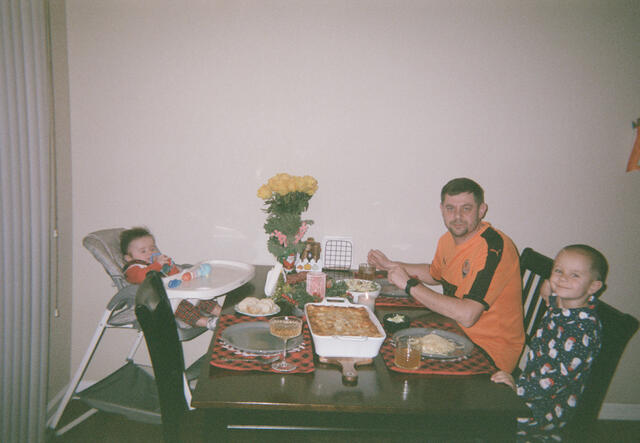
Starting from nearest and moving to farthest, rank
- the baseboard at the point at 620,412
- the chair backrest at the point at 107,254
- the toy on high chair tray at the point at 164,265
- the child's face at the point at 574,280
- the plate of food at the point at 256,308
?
the child's face at the point at 574,280 → the plate of food at the point at 256,308 → the chair backrest at the point at 107,254 → the toy on high chair tray at the point at 164,265 → the baseboard at the point at 620,412

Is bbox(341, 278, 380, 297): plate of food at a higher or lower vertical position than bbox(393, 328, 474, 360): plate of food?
higher

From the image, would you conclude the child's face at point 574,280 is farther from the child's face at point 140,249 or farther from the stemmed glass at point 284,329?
the child's face at point 140,249

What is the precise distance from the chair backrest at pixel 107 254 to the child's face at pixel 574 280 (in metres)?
2.16

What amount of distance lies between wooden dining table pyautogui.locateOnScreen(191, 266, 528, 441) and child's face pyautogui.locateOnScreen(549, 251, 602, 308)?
0.56 metres

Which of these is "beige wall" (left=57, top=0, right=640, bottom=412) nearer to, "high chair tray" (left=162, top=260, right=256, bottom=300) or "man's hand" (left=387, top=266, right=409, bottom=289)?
"high chair tray" (left=162, top=260, right=256, bottom=300)

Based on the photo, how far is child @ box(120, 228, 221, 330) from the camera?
202 centimetres

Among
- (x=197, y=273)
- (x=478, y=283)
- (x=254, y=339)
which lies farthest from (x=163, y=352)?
(x=478, y=283)

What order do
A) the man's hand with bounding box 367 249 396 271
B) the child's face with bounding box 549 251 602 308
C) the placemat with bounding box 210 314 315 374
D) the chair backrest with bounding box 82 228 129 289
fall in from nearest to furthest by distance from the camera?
1. the placemat with bounding box 210 314 315 374
2. the child's face with bounding box 549 251 602 308
3. the chair backrest with bounding box 82 228 129 289
4. the man's hand with bounding box 367 249 396 271

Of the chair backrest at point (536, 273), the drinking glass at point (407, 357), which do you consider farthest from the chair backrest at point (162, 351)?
the chair backrest at point (536, 273)

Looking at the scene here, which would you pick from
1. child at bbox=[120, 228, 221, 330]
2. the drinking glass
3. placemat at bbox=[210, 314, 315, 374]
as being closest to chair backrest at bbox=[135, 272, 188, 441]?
placemat at bbox=[210, 314, 315, 374]

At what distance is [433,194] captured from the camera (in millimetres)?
2541

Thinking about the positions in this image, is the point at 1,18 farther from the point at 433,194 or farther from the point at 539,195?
the point at 539,195

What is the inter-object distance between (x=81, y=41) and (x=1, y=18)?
0.78 meters

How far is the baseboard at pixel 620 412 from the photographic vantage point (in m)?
2.65
